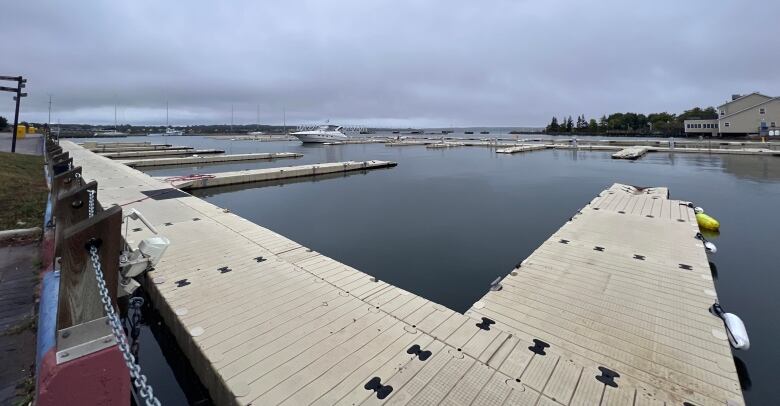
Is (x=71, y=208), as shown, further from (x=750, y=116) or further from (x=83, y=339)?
(x=750, y=116)

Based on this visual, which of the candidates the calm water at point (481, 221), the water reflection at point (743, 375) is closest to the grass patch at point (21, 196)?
the calm water at point (481, 221)

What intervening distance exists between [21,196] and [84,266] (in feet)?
40.9

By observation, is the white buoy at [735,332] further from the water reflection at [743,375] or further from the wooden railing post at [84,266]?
the wooden railing post at [84,266]

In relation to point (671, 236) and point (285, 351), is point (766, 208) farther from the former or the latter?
point (285, 351)

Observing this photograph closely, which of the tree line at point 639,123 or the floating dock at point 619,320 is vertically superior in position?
the tree line at point 639,123

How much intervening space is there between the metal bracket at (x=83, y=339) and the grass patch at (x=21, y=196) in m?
8.53

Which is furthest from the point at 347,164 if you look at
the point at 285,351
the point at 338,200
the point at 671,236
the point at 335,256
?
the point at 285,351

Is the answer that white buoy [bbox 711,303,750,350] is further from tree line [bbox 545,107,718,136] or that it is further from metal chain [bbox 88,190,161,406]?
tree line [bbox 545,107,718,136]

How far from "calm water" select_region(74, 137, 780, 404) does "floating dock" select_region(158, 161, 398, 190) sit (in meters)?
0.86

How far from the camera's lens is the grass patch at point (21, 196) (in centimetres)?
856

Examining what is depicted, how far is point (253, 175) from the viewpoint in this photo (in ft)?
73.6

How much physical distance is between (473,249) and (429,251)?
4.04 feet

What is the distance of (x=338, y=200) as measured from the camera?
17406 mm

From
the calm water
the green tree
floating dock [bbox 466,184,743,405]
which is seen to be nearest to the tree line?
the green tree
